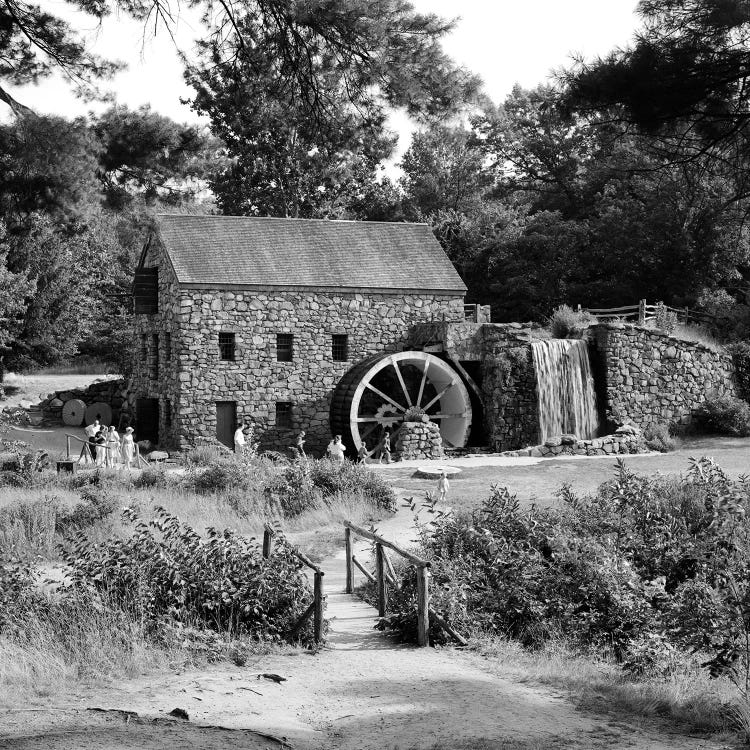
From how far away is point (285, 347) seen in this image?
26641 mm

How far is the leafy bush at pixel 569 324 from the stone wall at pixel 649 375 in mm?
463

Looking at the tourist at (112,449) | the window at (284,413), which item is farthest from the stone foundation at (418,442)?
the tourist at (112,449)

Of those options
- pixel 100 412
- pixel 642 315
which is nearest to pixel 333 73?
pixel 642 315

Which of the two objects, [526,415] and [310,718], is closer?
[310,718]

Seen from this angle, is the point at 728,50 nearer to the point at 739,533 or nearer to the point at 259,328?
the point at 739,533

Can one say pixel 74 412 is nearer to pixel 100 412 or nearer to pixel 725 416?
pixel 100 412

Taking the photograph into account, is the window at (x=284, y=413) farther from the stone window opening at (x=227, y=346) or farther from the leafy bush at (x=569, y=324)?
the leafy bush at (x=569, y=324)

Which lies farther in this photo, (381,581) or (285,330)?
(285,330)

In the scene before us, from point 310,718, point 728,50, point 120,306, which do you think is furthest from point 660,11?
point 120,306

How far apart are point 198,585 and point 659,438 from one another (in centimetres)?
1962

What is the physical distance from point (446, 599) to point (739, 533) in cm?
367

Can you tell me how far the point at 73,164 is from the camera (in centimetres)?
1052

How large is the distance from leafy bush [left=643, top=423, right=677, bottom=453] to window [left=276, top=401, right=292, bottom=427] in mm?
9581

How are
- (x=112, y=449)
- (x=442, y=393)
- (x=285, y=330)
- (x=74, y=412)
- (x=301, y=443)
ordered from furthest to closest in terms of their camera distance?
(x=74, y=412) < (x=442, y=393) < (x=285, y=330) < (x=112, y=449) < (x=301, y=443)
